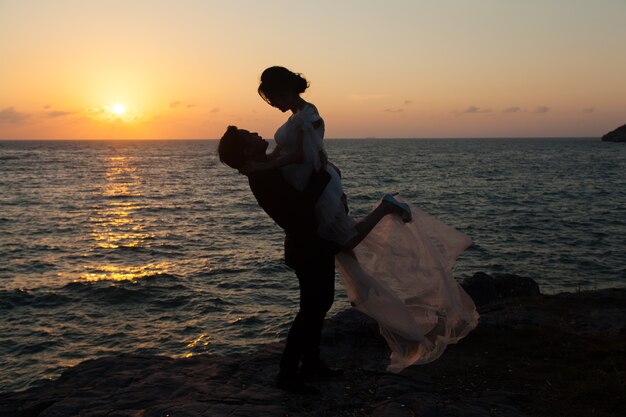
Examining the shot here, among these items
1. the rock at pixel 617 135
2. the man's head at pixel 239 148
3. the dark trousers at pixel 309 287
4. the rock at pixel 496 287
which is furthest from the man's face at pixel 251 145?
the rock at pixel 617 135

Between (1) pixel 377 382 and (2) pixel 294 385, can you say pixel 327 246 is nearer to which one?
(2) pixel 294 385

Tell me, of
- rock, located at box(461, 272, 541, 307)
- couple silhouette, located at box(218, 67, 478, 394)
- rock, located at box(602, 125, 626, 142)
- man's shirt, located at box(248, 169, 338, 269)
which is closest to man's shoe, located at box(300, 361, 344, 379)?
couple silhouette, located at box(218, 67, 478, 394)

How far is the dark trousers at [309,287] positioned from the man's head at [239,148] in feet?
3.01

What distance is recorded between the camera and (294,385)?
17.3ft

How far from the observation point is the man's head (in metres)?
4.77

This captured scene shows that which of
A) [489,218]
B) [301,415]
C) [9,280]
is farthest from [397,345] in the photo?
[489,218]

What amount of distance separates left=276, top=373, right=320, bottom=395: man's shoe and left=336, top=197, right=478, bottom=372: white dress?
941 millimetres

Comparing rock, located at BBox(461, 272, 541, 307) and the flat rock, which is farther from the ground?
the flat rock

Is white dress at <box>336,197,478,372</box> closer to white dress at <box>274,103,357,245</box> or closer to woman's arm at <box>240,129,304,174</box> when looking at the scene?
white dress at <box>274,103,357,245</box>

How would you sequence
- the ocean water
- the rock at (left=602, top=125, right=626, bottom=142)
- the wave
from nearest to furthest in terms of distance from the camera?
1. the ocean water
2. the wave
3. the rock at (left=602, top=125, right=626, bottom=142)

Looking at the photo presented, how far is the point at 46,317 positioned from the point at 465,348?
35.7 feet

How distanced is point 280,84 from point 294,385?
2.86 m

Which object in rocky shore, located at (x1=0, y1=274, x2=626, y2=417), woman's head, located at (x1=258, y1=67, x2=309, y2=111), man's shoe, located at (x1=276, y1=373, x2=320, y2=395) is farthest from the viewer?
man's shoe, located at (x1=276, y1=373, x2=320, y2=395)

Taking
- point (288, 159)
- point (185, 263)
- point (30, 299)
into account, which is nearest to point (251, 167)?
point (288, 159)
